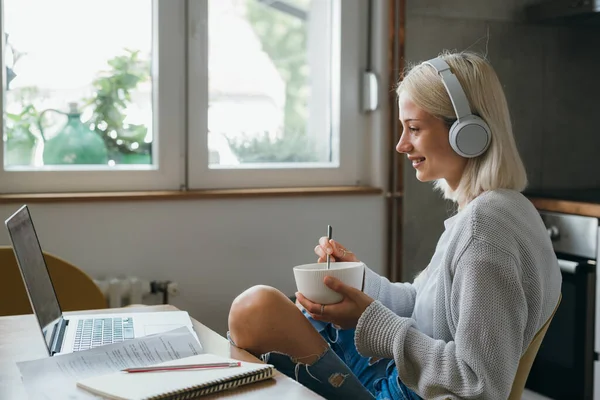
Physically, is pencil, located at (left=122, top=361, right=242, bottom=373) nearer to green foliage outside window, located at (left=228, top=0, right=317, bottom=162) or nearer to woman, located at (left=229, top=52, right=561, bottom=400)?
woman, located at (left=229, top=52, right=561, bottom=400)

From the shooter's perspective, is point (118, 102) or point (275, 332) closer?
point (275, 332)

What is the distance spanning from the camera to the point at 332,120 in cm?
298

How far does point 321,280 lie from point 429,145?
1.46ft

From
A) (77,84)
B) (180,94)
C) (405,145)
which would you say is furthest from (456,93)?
(77,84)

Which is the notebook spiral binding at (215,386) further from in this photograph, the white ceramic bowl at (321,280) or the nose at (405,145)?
the nose at (405,145)

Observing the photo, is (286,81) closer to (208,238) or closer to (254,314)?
(208,238)

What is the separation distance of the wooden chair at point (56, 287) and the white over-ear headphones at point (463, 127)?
115 centimetres

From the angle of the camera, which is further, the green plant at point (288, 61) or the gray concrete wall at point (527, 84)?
the gray concrete wall at point (527, 84)

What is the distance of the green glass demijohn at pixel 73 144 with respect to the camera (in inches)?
102

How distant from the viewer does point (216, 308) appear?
2.75 meters

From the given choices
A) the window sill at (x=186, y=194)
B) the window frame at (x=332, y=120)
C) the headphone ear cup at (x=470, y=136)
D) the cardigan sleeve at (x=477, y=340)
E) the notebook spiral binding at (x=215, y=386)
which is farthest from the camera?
the window frame at (x=332, y=120)

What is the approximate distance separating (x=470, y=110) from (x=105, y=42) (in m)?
1.52

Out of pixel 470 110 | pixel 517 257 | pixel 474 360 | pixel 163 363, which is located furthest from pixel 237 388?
pixel 470 110

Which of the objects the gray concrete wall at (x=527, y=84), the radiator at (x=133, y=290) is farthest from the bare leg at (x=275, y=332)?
the gray concrete wall at (x=527, y=84)
